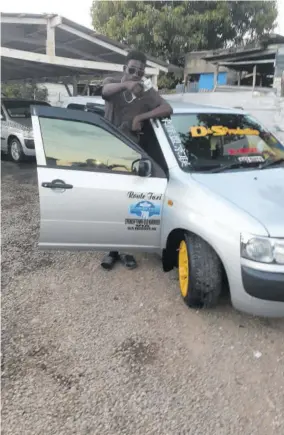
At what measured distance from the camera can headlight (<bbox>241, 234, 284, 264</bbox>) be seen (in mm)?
A: 2467

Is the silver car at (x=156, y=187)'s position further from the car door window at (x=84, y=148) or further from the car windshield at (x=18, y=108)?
the car windshield at (x=18, y=108)

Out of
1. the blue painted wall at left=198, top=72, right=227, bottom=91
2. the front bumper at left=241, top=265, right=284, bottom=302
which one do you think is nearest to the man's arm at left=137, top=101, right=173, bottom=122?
the front bumper at left=241, top=265, right=284, bottom=302

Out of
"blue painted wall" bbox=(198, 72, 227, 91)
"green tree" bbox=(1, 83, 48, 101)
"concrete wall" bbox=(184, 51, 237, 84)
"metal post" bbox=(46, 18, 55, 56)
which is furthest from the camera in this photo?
"green tree" bbox=(1, 83, 48, 101)

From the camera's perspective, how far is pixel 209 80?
19906 millimetres

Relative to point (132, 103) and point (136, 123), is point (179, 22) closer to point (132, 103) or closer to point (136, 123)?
point (132, 103)

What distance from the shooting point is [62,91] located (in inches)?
1070

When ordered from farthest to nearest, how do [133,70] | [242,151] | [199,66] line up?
[199,66], [133,70], [242,151]

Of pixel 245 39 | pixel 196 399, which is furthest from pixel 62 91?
pixel 196 399

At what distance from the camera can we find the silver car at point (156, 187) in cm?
288

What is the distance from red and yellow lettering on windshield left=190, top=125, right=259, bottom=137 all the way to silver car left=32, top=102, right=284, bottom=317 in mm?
13

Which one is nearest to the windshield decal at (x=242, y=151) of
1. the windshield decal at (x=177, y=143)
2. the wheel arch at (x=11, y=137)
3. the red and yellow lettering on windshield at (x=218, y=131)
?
the red and yellow lettering on windshield at (x=218, y=131)

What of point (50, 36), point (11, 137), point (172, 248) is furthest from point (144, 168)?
point (11, 137)

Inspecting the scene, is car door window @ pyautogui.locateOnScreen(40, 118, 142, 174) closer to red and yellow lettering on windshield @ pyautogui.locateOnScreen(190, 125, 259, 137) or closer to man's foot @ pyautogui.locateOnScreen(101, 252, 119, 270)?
red and yellow lettering on windshield @ pyautogui.locateOnScreen(190, 125, 259, 137)

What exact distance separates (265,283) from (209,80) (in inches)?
756
